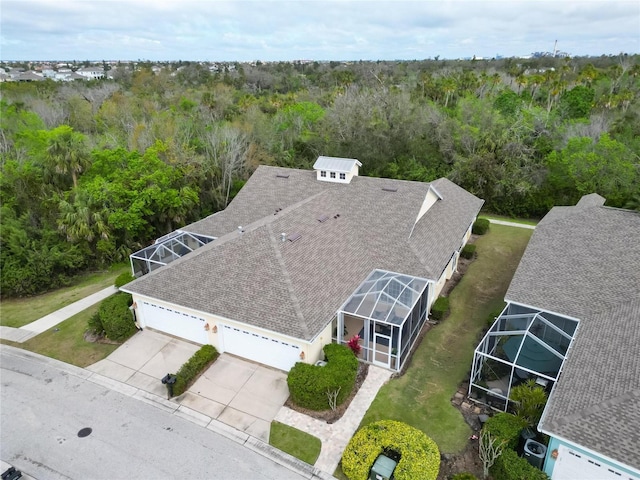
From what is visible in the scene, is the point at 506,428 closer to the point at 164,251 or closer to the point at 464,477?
the point at 464,477

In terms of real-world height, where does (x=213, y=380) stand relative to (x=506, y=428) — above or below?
below

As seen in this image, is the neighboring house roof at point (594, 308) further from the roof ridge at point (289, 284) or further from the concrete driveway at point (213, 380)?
the concrete driveway at point (213, 380)

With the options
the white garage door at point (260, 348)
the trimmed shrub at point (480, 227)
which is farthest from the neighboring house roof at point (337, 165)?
the white garage door at point (260, 348)

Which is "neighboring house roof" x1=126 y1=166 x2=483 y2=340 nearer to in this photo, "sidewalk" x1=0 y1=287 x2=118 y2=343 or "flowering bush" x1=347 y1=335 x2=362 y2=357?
"flowering bush" x1=347 y1=335 x2=362 y2=357

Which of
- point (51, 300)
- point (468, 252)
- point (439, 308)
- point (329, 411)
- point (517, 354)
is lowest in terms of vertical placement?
point (51, 300)

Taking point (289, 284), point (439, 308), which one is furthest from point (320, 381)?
point (439, 308)

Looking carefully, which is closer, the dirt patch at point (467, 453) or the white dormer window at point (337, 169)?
the dirt patch at point (467, 453)
